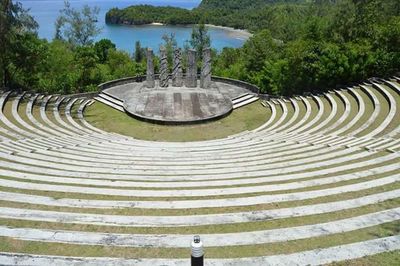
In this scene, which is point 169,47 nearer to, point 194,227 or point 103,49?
point 103,49

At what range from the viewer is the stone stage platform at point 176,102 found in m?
27.2

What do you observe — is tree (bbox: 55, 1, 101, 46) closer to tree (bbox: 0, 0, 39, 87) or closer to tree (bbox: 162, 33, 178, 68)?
tree (bbox: 162, 33, 178, 68)

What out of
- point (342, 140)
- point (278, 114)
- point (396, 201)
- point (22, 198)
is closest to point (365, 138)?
point (342, 140)

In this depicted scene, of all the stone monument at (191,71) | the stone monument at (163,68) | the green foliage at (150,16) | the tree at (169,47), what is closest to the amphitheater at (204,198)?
the stone monument at (191,71)

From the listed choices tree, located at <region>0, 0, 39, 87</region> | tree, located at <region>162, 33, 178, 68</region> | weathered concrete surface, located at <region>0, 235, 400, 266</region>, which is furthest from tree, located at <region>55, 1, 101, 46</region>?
weathered concrete surface, located at <region>0, 235, 400, 266</region>

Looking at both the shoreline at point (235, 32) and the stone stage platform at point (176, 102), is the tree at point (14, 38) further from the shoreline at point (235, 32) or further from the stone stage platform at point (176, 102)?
the shoreline at point (235, 32)

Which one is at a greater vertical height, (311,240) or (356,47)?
(356,47)

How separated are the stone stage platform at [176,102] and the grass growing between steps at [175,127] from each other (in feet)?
2.01

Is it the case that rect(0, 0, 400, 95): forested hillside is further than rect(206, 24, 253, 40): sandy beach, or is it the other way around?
rect(206, 24, 253, 40): sandy beach

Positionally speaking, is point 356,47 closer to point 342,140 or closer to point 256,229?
point 342,140

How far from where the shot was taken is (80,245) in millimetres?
7812

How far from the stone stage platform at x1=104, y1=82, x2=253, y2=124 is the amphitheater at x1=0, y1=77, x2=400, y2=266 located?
6.89 meters

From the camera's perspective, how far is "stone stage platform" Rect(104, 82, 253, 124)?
2725 cm

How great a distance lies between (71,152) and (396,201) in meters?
12.7
